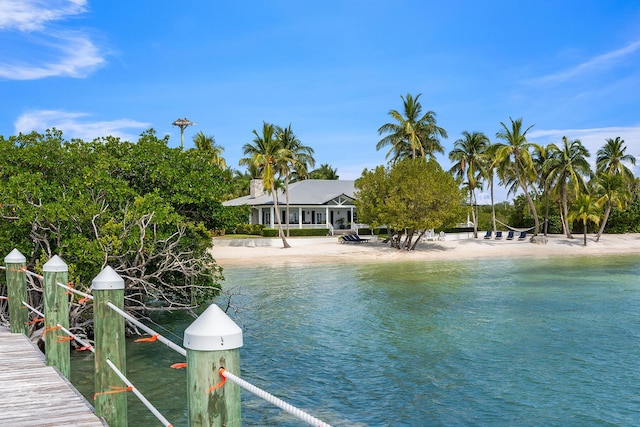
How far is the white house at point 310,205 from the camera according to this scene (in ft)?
186

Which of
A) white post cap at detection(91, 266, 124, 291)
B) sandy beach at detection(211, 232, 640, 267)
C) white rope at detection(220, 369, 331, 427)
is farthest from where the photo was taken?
sandy beach at detection(211, 232, 640, 267)

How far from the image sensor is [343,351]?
12.9m

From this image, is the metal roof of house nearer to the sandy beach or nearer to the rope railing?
the sandy beach

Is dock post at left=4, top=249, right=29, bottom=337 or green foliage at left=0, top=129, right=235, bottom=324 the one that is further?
green foliage at left=0, top=129, right=235, bottom=324

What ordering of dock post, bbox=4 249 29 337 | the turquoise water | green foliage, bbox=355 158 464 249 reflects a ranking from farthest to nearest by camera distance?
green foliage, bbox=355 158 464 249, the turquoise water, dock post, bbox=4 249 29 337

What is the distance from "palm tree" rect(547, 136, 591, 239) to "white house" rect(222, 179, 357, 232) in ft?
61.4

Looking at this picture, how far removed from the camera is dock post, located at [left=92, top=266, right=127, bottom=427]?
15.5 feet

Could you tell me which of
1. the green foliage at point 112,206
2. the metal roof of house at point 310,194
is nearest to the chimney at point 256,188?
the metal roof of house at point 310,194

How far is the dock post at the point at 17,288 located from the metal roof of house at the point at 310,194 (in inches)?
1817

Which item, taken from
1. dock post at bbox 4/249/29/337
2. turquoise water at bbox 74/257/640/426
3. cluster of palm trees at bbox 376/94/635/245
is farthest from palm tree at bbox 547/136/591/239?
dock post at bbox 4/249/29/337

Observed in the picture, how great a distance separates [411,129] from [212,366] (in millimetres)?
51248

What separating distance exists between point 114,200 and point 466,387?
809cm

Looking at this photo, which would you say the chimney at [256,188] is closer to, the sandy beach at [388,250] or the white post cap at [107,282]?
the sandy beach at [388,250]

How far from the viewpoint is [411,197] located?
128 feet
